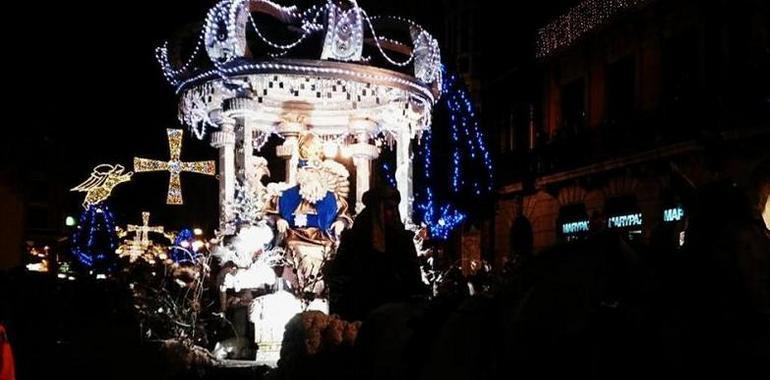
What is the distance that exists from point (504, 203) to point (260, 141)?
1380 centimetres

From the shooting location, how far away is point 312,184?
1581cm

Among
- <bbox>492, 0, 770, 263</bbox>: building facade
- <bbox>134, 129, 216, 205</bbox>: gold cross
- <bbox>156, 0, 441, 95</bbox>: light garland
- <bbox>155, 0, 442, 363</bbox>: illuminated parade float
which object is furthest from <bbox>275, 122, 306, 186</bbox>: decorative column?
<bbox>492, 0, 770, 263</bbox>: building facade

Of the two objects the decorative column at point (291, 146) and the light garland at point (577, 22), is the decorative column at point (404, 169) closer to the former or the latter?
the decorative column at point (291, 146)

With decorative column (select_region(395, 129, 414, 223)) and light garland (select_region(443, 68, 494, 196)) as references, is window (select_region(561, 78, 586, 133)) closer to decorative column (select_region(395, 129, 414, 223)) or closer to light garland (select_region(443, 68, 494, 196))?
light garland (select_region(443, 68, 494, 196))

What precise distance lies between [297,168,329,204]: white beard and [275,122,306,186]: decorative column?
647mm

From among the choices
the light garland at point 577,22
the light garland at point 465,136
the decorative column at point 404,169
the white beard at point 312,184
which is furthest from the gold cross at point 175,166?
the light garland at point 577,22

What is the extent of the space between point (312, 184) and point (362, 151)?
171 cm

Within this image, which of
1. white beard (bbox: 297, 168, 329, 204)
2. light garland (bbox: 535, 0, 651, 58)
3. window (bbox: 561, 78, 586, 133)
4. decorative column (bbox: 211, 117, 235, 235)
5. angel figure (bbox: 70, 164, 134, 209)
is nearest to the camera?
white beard (bbox: 297, 168, 329, 204)

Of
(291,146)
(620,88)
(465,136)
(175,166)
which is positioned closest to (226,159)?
(291,146)

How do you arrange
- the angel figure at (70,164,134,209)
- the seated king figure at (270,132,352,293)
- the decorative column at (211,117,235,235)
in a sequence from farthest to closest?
the angel figure at (70,164,134,209) < the decorative column at (211,117,235,235) < the seated king figure at (270,132,352,293)

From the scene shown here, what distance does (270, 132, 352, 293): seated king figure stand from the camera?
14.5 metres

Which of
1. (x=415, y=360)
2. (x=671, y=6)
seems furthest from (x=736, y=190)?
(x=671, y=6)

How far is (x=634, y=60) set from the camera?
23.0 m

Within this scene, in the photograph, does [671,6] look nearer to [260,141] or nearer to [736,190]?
[260,141]
